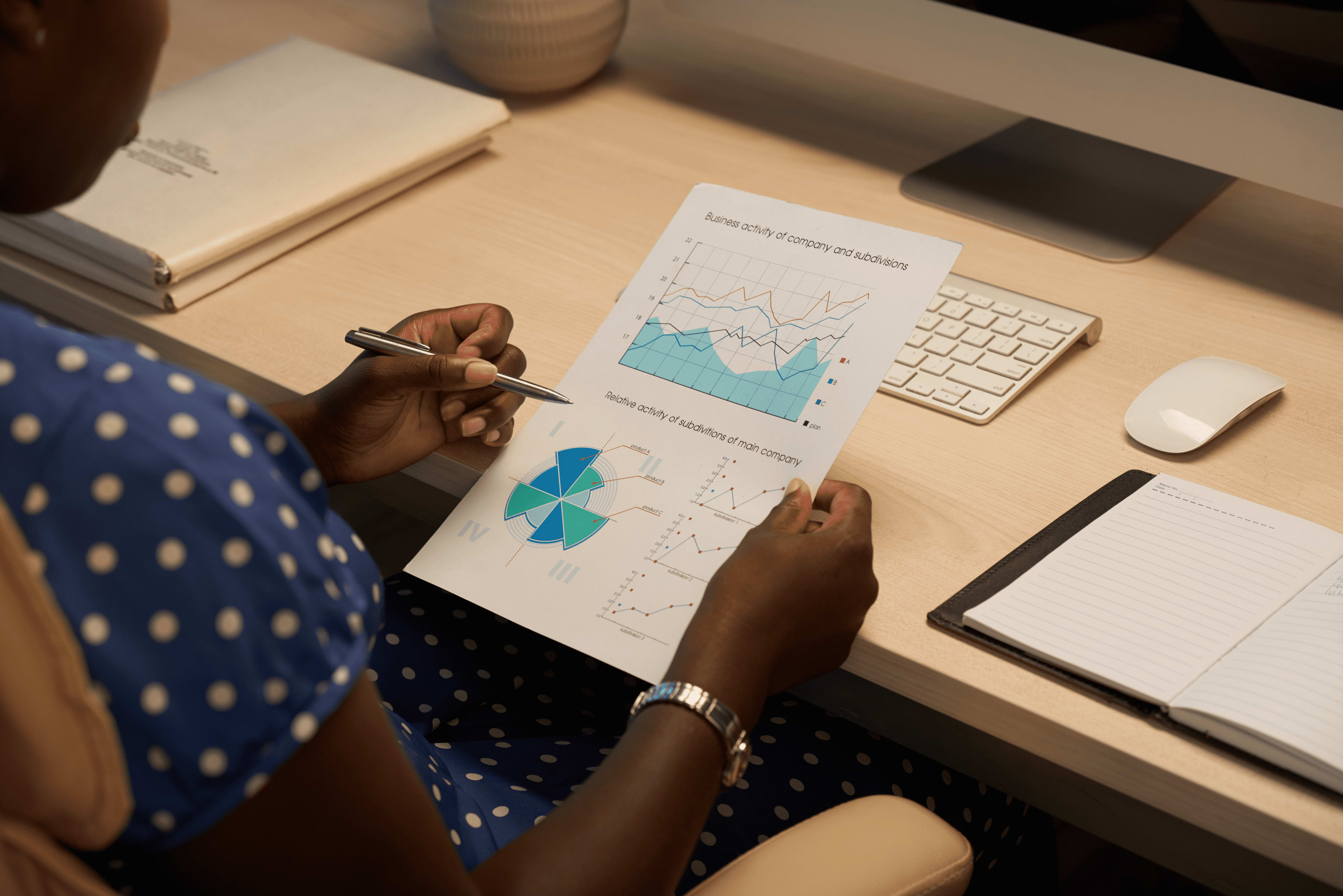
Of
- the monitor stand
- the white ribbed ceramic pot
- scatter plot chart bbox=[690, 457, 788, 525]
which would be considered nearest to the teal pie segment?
scatter plot chart bbox=[690, 457, 788, 525]

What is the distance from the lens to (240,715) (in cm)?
35

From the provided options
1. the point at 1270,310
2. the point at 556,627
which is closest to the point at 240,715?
the point at 556,627

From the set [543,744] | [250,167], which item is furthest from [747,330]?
[250,167]

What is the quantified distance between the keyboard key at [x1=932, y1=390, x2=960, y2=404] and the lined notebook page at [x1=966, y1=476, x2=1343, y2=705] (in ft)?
0.48

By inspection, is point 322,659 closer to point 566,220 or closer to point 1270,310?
point 566,220

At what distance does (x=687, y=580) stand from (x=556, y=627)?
87 mm

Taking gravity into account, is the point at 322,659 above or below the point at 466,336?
above

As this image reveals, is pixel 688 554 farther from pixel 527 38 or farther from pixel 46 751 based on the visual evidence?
pixel 527 38

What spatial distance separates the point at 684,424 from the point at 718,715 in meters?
0.22

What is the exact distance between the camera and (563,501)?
682mm

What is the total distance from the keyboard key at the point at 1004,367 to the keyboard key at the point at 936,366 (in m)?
0.02

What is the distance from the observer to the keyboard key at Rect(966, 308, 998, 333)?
2.62 feet

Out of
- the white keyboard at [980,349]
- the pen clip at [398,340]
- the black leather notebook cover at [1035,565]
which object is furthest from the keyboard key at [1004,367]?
the pen clip at [398,340]

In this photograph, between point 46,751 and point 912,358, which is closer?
point 46,751
